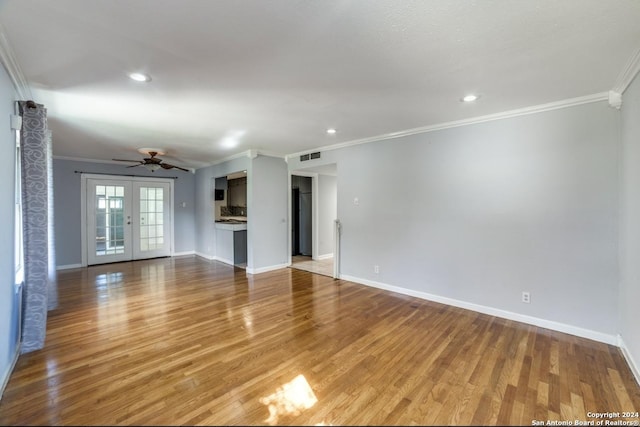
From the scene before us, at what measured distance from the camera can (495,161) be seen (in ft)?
10.7

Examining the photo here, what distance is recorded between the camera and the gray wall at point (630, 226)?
7.14 ft

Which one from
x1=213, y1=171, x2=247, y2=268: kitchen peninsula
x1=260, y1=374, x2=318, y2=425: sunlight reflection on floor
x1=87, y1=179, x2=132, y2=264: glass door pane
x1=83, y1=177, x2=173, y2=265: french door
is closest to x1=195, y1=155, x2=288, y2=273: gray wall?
x1=213, y1=171, x2=247, y2=268: kitchen peninsula

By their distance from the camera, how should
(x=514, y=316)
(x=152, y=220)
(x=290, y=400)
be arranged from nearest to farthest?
(x=290, y=400)
(x=514, y=316)
(x=152, y=220)

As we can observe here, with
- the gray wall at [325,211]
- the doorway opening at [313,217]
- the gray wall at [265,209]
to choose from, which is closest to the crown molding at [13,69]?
the gray wall at [265,209]

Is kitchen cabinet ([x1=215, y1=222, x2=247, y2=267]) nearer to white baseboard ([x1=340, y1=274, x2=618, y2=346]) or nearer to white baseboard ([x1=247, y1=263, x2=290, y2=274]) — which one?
white baseboard ([x1=247, y1=263, x2=290, y2=274])

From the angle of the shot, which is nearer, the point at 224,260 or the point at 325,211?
the point at 224,260

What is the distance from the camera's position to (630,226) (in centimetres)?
234

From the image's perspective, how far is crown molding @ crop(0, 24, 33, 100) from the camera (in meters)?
1.86

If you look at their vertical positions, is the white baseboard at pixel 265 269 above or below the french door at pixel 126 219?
below

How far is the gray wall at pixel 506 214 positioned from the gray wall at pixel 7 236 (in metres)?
3.96

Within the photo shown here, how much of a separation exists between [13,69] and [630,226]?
17.0 ft

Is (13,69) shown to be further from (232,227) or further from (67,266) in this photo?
(67,266)

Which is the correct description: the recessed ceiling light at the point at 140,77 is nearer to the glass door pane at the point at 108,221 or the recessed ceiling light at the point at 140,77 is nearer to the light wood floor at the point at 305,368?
the light wood floor at the point at 305,368

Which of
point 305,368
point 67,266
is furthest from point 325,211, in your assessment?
point 67,266
